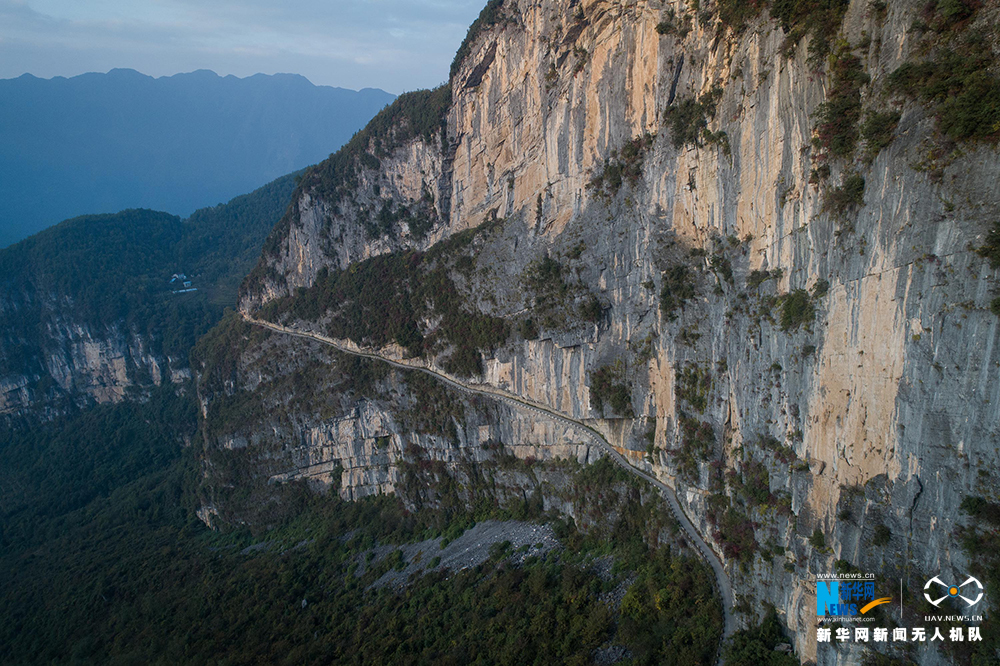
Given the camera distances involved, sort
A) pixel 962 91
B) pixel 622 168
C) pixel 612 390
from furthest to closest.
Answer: pixel 612 390
pixel 622 168
pixel 962 91

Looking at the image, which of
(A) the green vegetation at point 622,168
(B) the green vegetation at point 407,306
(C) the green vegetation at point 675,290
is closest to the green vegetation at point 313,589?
(C) the green vegetation at point 675,290

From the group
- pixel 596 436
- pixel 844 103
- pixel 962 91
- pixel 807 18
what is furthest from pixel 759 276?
pixel 596 436

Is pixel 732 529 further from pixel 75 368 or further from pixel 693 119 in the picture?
pixel 75 368

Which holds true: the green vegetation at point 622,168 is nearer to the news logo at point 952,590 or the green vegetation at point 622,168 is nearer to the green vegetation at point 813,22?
the green vegetation at point 813,22

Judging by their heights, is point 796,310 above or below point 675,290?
above

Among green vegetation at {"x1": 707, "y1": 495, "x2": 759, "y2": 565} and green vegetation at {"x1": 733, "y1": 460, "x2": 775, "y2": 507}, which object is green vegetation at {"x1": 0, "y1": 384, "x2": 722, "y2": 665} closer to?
green vegetation at {"x1": 707, "y1": 495, "x2": 759, "y2": 565}

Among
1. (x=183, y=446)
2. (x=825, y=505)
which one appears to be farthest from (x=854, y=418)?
(x=183, y=446)

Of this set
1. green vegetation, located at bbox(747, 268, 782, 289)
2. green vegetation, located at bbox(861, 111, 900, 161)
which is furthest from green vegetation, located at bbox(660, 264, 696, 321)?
green vegetation, located at bbox(861, 111, 900, 161)
